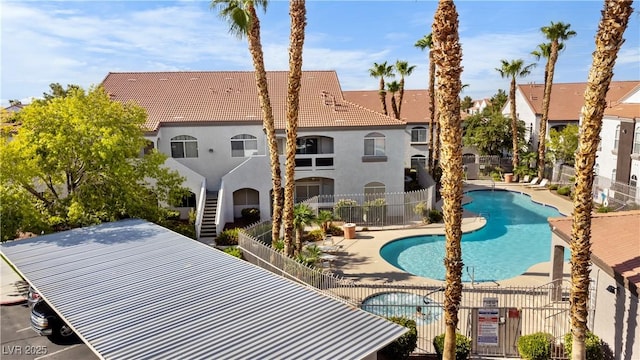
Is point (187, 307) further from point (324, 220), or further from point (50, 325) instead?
point (324, 220)

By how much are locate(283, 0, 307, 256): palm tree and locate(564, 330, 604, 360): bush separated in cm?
1066

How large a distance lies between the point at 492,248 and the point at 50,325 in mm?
22314

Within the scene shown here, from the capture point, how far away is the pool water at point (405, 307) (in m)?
15.0

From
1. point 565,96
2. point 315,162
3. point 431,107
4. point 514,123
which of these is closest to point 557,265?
point 315,162

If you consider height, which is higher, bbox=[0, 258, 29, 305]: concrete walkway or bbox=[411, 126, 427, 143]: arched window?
bbox=[411, 126, 427, 143]: arched window

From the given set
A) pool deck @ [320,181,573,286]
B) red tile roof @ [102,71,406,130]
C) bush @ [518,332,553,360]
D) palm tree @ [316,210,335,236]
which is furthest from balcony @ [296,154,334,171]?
bush @ [518,332,553,360]

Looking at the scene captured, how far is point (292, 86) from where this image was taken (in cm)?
1745

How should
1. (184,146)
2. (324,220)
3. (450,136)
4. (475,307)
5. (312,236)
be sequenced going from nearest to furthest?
(450,136) → (475,307) → (324,220) → (312,236) → (184,146)

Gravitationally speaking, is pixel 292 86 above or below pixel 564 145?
above

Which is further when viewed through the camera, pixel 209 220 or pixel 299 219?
pixel 209 220

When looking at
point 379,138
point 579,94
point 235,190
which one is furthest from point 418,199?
point 579,94

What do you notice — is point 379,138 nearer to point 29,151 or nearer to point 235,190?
point 235,190

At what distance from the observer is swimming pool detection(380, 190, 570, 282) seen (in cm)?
2188

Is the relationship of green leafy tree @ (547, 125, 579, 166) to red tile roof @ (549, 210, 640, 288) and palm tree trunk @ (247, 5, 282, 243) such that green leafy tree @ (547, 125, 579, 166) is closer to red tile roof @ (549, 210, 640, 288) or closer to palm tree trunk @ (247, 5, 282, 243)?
red tile roof @ (549, 210, 640, 288)
